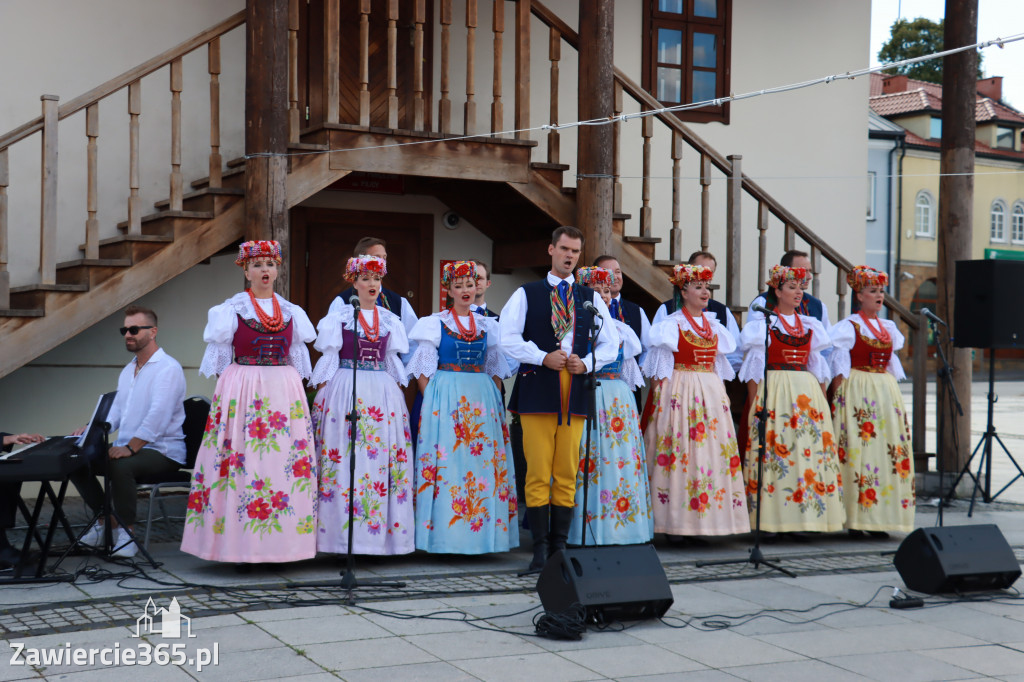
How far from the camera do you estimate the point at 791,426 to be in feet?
23.1

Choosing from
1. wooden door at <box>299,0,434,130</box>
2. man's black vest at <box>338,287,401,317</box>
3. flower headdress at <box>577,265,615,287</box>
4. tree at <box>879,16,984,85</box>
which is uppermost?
tree at <box>879,16,984,85</box>

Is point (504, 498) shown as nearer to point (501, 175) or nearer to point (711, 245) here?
point (501, 175)

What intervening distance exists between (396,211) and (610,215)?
79.9 inches

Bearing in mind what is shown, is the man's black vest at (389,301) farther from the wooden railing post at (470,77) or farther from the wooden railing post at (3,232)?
the wooden railing post at (3,232)

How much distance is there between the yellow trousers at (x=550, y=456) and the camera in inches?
242

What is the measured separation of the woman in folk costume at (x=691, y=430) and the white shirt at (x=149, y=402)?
2761 mm

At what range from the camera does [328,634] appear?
469cm

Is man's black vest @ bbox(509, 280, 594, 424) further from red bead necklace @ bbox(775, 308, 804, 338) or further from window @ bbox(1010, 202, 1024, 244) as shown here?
window @ bbox(1010, 202, 1024, 244)

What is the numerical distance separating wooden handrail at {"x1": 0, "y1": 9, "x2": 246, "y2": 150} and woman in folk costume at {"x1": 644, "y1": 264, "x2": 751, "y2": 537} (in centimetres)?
328

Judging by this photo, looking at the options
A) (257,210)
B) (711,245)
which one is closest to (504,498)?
(257,210)

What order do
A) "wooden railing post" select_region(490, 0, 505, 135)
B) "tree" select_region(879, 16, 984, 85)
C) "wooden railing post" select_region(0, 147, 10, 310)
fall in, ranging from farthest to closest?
"tree" select_region(879, 16, 984, 85)
"wooden railing post" select_region(490, 0, 505, 135)
"wooden railing post" select_region(0, 147, 10, 310)

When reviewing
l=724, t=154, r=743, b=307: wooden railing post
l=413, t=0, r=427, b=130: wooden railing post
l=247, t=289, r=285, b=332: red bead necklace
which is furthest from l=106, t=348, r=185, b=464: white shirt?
l=724, t=154, r=743, b=307: wooden railing post

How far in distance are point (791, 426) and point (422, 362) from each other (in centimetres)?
235

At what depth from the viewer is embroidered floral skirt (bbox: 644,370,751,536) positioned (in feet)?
22.3
